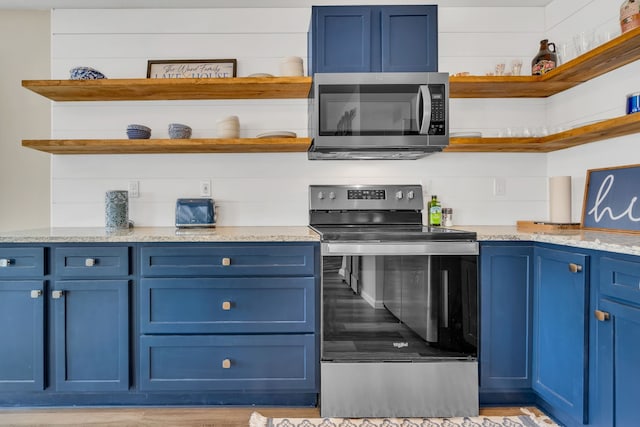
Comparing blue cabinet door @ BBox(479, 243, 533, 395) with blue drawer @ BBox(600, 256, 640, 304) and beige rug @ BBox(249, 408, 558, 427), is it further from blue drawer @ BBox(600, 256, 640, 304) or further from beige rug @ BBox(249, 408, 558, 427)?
blue drawer @ BBox(600, 256, 640, 304)

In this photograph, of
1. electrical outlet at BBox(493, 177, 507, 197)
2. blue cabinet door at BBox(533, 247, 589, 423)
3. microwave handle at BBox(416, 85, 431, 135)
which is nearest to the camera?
blue cabinet door at BBox(533, 247, 589, 423)

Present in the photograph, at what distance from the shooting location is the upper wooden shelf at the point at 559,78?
180 cm

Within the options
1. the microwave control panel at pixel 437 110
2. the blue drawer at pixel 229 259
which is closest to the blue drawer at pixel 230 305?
the blue drawer at pixel 229 259

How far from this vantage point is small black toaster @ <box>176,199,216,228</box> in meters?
2.37

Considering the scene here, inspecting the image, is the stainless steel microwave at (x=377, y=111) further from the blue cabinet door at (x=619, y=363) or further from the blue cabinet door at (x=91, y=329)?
the blue cabinet door at (x=91, y=329)

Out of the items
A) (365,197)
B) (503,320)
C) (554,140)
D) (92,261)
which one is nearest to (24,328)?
(92,261)

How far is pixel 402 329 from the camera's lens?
186 cm

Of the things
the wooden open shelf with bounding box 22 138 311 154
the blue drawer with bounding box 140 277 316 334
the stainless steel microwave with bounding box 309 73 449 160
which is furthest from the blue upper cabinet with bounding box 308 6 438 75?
the blue drawer with bounding box 140 277 316 334

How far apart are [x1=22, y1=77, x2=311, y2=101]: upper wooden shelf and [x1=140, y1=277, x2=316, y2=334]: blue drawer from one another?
3.66ft

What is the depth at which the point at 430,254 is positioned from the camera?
184cm

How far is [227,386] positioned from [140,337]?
19.2 inches

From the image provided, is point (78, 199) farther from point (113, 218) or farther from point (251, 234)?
point (251, 234)

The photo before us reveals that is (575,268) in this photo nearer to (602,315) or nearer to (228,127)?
(602,315)

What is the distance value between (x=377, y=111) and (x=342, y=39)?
0.47 metres
